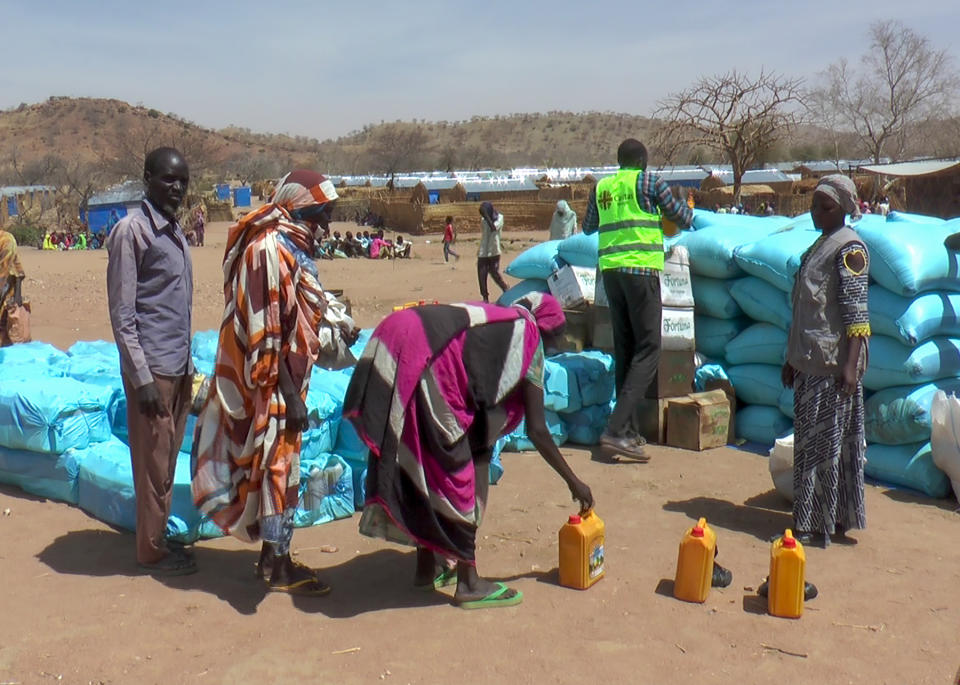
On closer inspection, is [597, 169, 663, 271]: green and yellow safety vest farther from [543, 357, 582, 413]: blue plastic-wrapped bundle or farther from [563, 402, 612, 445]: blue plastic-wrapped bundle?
[563, 402, 612, 445]: blue plastic-wrapped bundle

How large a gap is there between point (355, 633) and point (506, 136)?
8932 cm

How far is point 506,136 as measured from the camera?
8988 cm

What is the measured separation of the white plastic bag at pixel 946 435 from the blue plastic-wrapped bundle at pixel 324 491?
283cm

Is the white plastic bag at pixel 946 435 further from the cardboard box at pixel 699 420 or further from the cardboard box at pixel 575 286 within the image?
the cardboard box at pixel 575 286

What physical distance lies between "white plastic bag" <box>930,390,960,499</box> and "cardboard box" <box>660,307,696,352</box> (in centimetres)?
144

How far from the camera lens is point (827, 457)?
13.0 feet

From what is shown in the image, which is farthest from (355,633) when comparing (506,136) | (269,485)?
(506,136)

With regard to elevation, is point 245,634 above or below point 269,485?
below

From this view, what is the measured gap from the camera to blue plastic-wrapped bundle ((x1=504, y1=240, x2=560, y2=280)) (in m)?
6.55

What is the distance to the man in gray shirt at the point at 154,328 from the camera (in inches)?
129

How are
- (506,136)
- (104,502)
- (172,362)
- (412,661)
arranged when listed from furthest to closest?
(506,136)
(104,502)
(172,362)
(412,661)

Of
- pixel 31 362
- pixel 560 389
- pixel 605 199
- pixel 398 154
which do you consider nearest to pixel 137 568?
pixel 31 362

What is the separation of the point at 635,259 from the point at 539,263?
145 centimetres

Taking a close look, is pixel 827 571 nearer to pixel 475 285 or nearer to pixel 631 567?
pixel 631 567
